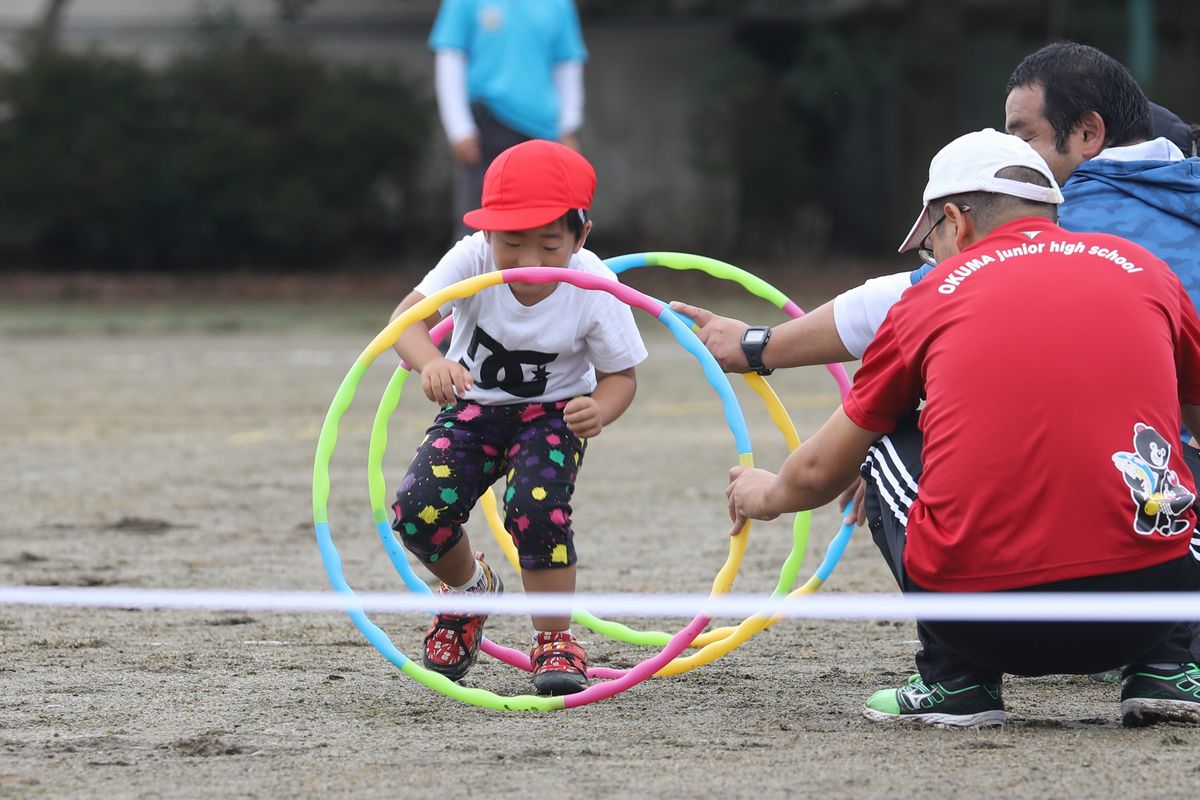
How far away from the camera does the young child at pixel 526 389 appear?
443 cm

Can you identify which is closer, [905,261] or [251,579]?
[251,579]

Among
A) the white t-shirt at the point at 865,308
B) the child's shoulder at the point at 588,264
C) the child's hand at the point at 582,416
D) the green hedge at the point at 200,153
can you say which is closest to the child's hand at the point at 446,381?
the child's hand at the point at 582,416

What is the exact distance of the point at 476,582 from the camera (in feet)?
16.0

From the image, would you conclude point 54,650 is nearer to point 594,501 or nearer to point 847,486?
point 847,486

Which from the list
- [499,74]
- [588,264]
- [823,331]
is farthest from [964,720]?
[499,74]

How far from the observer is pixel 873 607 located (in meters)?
3.08

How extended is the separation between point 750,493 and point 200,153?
19913mm

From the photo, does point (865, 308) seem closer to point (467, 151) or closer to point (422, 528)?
point (422, 528)

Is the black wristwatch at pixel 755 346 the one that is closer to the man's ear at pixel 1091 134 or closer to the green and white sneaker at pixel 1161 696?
the man's ear at pixel 1091 134

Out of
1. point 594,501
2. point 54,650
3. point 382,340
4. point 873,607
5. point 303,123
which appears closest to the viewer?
point 873,607

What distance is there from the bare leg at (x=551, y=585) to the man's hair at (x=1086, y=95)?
1.64m

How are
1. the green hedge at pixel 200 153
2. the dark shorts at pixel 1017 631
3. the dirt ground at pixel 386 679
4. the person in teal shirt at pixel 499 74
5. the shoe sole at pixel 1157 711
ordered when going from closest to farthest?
the dirt ground at pixel 386 679
the dark shorts at pixel 1017 631
the shoe sole at pixel 1157 711
the person in teal shirt at pixel 499 74
the green hedge at pixel 200 153

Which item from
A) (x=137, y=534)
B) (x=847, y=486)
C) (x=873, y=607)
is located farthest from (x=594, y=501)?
(x=873, y=607)

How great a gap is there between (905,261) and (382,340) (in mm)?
17387
